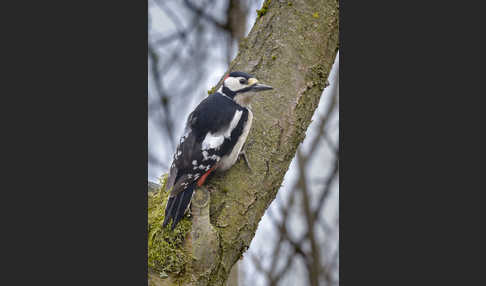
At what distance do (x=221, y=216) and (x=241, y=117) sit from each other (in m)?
0.59

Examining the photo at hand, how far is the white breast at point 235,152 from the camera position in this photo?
2615 millimetres

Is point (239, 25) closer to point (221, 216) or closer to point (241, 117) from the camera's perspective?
point (241, 117)

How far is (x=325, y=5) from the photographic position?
319 cm

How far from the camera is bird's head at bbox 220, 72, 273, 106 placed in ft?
8.79

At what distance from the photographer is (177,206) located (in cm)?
238

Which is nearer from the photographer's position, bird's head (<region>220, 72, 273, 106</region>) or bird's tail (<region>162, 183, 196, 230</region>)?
bird's tail (<region>162, 183, 196, 230</region>)

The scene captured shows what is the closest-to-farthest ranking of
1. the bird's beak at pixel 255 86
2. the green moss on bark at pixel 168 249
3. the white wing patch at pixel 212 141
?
the green moss on bark at pixel 168 249 → the white wing patch at pixel 212 141 → the bird's beak at pixel 255 86

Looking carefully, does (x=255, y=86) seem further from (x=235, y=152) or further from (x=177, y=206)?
(x=177, y=206)

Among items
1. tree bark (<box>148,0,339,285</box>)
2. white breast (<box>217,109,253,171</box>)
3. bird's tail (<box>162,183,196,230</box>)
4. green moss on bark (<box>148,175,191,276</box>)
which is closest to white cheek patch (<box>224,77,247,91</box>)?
white breast (<box>217,109,253,171</box>)

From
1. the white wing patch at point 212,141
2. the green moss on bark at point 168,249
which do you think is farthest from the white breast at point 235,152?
the green moss on bark at point 168,249

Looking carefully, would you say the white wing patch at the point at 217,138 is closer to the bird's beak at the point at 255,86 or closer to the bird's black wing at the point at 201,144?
→ the bird's black wing at the point at 201,144

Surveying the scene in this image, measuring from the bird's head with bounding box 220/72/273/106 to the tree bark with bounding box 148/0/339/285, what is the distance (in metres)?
0.22

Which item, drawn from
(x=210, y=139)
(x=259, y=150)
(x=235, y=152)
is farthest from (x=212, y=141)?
(x=259, y=150)

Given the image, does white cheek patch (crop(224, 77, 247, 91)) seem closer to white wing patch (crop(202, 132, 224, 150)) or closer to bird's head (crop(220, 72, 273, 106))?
bird's head (crop(220, 72, 273, 106))
